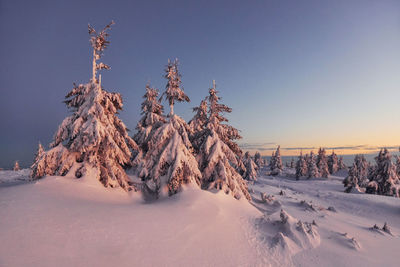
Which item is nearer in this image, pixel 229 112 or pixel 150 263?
pixel 150 263

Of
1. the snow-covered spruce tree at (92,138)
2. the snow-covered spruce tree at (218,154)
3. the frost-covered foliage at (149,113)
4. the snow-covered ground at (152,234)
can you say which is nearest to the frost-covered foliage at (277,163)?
the frost-covered foliage at (149,113)

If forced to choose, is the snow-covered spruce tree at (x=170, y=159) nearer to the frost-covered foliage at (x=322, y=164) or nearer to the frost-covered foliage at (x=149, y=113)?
the frost-covered foliage at (x=149, y=113)

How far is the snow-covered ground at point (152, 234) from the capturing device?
536 cm

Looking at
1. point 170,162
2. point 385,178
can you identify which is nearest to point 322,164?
point 385,178

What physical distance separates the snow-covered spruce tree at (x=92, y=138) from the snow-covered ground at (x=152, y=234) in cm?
113

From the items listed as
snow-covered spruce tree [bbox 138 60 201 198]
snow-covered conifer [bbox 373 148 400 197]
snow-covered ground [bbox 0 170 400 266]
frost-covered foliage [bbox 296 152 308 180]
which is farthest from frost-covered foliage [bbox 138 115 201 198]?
frost-covered foliage [bbox 296 152 308 180]

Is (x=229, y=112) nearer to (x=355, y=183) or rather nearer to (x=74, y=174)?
(x=74, y=174)

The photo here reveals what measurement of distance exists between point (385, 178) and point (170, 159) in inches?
1704

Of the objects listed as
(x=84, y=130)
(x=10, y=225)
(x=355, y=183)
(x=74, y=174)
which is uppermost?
(x=84, y=130)

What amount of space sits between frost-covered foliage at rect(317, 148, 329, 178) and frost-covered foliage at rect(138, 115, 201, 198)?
72.4 metres

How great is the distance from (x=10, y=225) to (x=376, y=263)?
13854mm

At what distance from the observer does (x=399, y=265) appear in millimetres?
7797

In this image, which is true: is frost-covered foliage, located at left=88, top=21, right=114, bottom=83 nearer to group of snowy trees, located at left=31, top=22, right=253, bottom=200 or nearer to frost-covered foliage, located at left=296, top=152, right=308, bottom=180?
group of snowy trees, located at left=31, top=22, right=253, bottom=200

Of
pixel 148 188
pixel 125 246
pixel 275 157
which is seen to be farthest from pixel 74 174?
pixel 275 157
